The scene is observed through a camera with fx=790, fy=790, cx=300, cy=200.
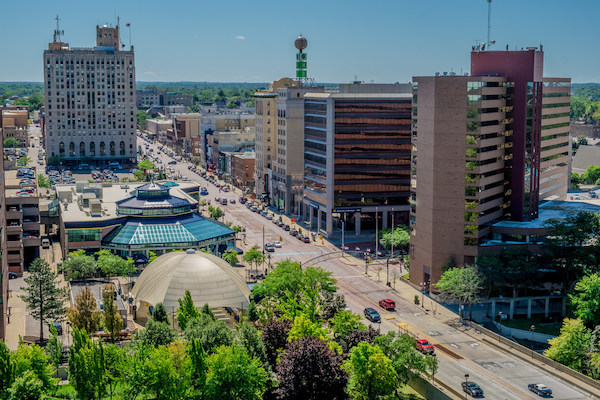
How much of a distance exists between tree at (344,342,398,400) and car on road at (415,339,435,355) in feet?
55.9

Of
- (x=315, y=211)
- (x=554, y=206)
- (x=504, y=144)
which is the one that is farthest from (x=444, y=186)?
(x=315, y=211)

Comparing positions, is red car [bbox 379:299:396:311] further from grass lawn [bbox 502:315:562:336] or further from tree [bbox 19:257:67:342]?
tree [bbox 19:257:67:342]

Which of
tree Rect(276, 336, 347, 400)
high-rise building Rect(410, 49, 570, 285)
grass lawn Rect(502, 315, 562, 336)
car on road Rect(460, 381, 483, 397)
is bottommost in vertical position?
grass lawn Rect(502, 315, 562, 336)

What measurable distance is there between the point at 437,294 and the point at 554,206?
34.7m

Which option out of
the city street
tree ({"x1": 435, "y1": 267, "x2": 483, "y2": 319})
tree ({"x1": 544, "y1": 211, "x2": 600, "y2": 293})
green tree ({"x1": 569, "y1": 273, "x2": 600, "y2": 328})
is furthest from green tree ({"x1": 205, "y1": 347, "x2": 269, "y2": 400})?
tree ({"x1": 544, "y1": 211, "x2": 600, "y2": 293})

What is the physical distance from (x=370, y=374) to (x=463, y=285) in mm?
39326

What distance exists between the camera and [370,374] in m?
85.0

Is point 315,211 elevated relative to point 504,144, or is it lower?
lower

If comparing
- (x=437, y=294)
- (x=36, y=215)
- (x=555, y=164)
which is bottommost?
(x=437, y=294)

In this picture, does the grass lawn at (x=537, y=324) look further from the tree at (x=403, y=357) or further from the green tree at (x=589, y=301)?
the tree at (x=403, y=357)

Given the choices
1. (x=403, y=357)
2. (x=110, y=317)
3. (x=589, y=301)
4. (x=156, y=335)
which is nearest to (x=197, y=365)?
(x=156, y=335)

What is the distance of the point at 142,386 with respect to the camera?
8238 cm

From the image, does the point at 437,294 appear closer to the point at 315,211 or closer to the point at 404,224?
the point at 404,224

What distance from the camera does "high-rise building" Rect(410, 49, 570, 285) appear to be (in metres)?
130
